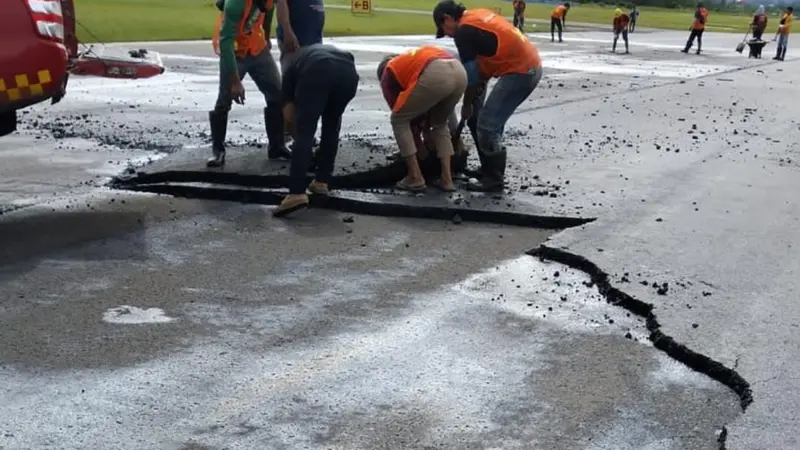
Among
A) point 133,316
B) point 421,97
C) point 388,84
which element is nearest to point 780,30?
point 388,84

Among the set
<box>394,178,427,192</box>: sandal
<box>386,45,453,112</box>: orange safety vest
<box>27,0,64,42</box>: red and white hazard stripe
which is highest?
<box>27,0,64,42</box>: red and white hazard stripe

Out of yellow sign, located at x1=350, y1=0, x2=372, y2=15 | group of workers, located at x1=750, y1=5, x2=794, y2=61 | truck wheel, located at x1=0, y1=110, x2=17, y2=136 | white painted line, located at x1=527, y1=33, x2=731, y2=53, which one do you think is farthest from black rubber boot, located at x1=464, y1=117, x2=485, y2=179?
yellow sign, located at x1=350, y1=0, x2=372, y2=15

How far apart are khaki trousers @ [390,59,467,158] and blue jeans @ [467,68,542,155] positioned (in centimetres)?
45

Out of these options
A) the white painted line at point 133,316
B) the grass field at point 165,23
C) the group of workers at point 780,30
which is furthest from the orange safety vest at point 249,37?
the group of workers at point 780,30

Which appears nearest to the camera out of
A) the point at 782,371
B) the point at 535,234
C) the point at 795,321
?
the point at 782,371

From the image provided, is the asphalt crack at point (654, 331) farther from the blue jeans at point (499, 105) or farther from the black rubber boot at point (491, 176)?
the blue jeans at point (499, 105)

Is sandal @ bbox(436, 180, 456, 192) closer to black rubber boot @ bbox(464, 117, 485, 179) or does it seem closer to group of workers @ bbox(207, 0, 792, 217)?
group of workers @ bbox(207, 0, 792, 217)

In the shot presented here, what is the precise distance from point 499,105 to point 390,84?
3.33 ft

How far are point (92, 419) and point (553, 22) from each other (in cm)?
3811

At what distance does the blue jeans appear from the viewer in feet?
27.5

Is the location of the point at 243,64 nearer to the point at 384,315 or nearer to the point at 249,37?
the point at 249,37

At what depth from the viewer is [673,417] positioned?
4.14 metres

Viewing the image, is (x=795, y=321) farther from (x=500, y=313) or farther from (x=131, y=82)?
(x=131, y=82)

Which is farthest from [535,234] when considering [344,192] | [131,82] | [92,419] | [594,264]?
[131,82]
